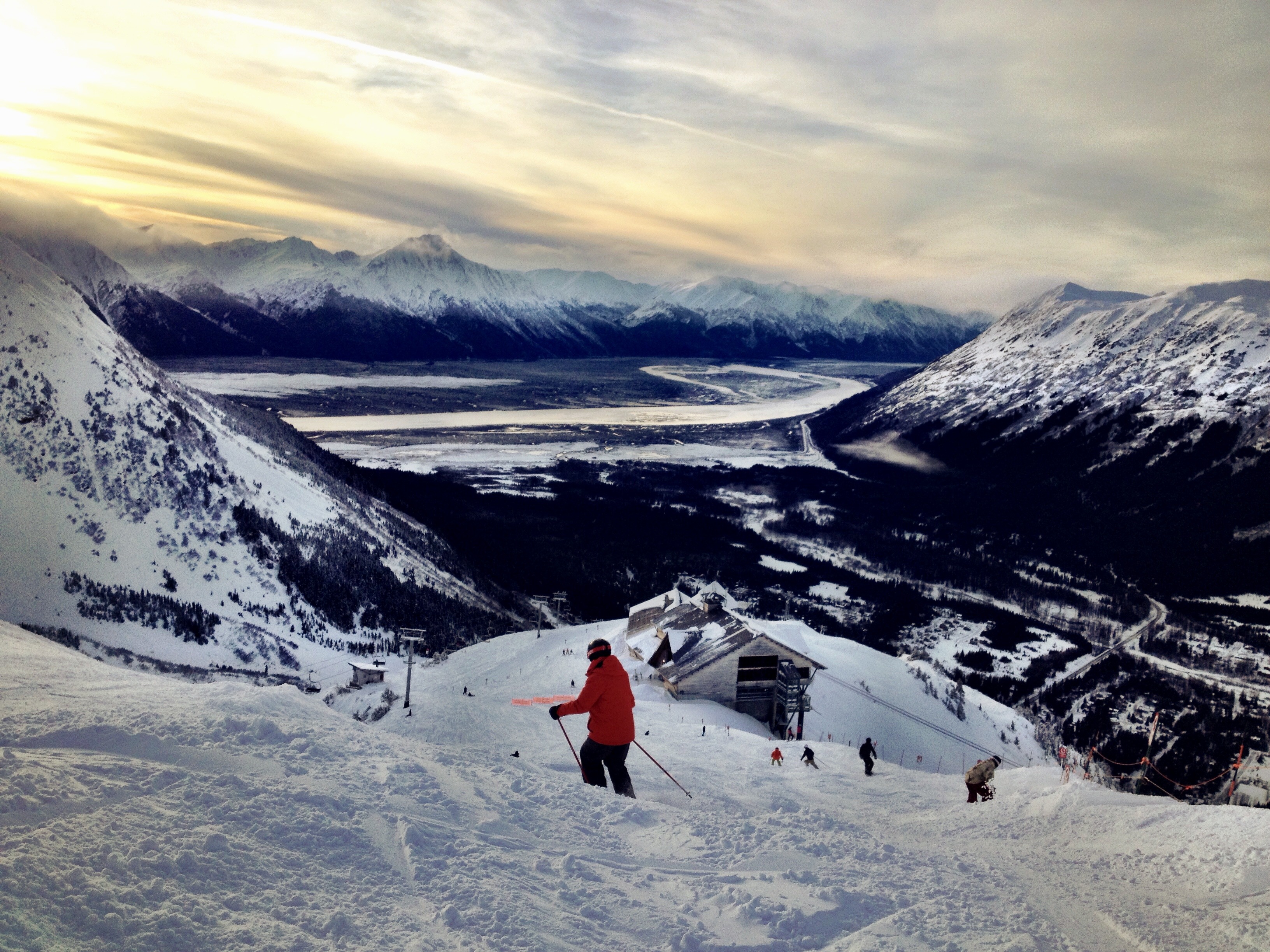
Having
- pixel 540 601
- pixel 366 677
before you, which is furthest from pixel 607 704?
pixel 540 601

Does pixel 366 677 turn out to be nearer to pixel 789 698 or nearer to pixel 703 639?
pixel 703 639

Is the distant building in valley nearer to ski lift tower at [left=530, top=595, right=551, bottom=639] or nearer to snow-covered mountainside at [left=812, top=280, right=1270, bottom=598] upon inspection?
ski lift tower at [left=530, top=595, right=551, bottom=639]

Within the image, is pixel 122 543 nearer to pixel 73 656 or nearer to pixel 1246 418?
pixel 73 656

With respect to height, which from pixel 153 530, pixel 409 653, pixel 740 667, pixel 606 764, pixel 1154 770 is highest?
pixel 606 764

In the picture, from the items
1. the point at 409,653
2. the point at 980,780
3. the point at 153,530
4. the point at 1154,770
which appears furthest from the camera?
the point at 153,530

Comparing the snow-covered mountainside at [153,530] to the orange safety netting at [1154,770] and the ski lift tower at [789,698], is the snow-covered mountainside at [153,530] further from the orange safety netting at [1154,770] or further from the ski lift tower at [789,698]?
the orange safety netting at [1154,770]

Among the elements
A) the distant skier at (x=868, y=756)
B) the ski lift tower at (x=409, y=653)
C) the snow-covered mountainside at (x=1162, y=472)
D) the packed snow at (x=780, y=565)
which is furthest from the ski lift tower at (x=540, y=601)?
the snow-covered mountainside at (x=1162, y=472)
